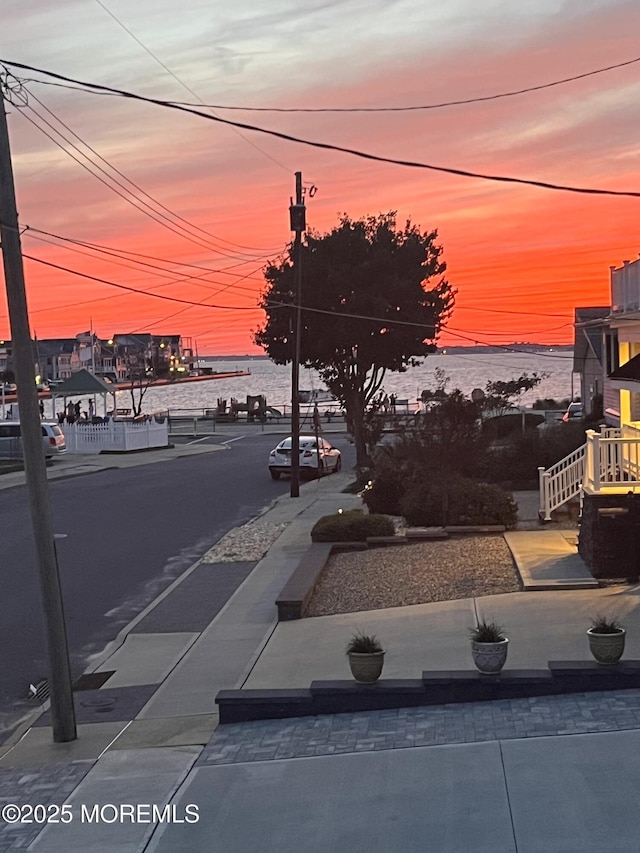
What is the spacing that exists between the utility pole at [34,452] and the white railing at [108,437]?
40739mm

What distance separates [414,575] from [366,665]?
21.8 ft

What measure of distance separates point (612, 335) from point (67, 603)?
1385 cm

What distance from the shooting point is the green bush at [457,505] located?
20.8m

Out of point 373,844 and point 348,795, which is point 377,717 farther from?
point 373,844

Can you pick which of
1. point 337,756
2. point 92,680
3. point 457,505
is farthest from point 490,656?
point 457,505

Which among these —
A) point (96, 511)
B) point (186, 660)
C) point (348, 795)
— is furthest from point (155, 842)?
point (96, 511)

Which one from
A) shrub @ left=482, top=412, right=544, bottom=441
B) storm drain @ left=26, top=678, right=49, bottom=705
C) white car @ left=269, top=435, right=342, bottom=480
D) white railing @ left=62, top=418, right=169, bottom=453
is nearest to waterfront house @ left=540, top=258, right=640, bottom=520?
storm drain @ left=26, top=678, right=49, bottom=705

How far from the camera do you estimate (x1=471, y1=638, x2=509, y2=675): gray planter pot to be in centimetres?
969

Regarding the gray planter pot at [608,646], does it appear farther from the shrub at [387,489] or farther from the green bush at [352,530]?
the shrub at [387,489]

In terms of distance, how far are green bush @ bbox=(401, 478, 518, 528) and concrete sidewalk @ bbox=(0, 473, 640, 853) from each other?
6988mm

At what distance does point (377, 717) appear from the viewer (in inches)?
376

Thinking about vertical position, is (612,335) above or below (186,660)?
above

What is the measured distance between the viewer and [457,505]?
21047 mm

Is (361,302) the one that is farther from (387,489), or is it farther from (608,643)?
(608,643)
